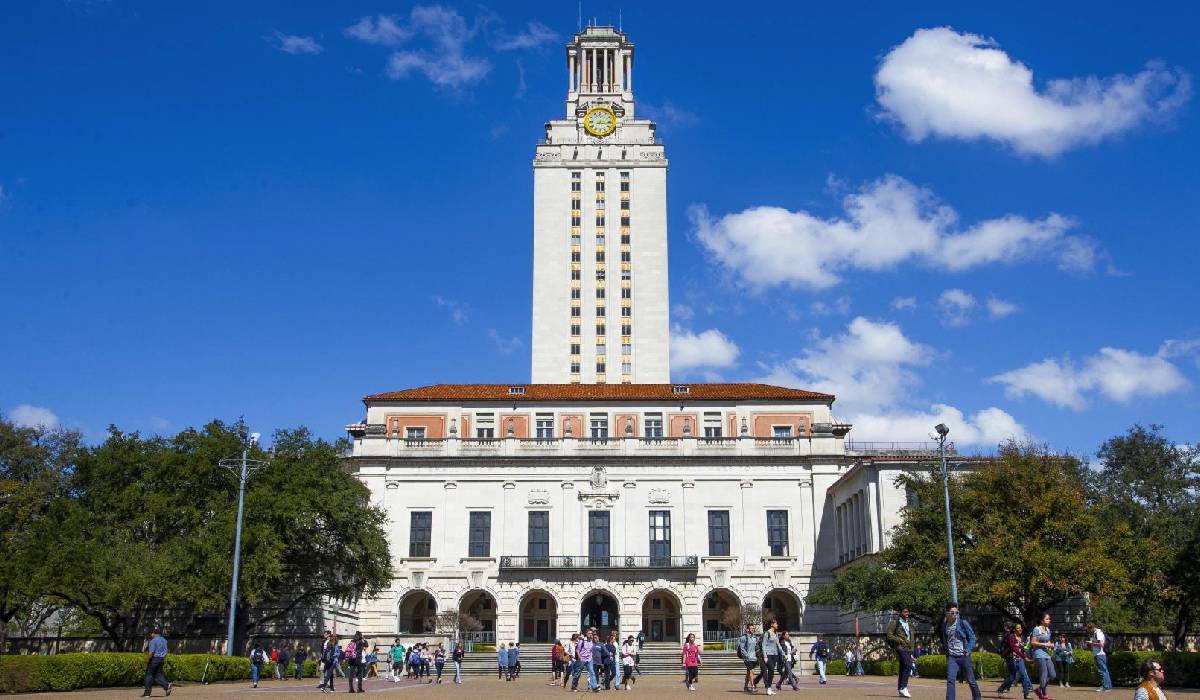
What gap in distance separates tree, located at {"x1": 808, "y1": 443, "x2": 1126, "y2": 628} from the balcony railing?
17.7 metres

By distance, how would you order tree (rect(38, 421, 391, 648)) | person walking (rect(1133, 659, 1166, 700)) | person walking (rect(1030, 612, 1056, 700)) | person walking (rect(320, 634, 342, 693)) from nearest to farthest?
1. person walking (rect(1133, 659, 1166, 700))
2. person walking (rect(1030, 612, 1056, 700))
3. person walking (rect(320, 634, 342, 693))
4. tree (rect(38, 421, 391, 648))

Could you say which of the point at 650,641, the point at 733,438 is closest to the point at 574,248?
the point at 733,438

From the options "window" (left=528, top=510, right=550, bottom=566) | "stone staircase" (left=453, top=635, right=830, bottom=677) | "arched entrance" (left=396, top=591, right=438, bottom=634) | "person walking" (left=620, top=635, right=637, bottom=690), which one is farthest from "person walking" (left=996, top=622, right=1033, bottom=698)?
"arched entrance" (left=396, top=591, right=438, bottom=634)

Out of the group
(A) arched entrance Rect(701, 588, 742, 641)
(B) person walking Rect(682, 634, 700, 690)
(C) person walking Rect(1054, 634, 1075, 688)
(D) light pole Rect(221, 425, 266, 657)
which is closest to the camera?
(B) person walking Rect(682, 634, 700, 690)

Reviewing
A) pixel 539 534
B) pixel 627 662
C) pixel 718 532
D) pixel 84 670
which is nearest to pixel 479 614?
pixel 539 534

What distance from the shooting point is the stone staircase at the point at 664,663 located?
47.5m

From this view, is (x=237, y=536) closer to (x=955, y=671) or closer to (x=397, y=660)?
(x=397, y=660)

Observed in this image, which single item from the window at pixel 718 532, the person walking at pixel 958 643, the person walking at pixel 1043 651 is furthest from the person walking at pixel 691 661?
the window at pixel 718 532

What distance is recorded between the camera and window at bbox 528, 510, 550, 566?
6575 cm

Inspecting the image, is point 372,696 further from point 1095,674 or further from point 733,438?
point 733,438

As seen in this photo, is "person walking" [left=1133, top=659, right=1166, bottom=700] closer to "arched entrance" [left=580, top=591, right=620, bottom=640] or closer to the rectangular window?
the rectangular window

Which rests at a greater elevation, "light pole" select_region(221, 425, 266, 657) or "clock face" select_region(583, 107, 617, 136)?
"clock face" select_region(583, 107, 617, 136)

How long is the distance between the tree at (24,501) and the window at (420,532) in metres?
20.2

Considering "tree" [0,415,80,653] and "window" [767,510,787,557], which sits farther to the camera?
"window" [767,510,787,557]
